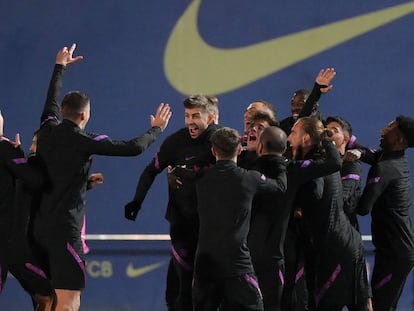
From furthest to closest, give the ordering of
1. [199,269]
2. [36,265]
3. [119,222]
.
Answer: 1. [119,222]
2. [36,265]
3. [199,269]

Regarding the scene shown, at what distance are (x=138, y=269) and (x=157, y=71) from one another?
1550mm

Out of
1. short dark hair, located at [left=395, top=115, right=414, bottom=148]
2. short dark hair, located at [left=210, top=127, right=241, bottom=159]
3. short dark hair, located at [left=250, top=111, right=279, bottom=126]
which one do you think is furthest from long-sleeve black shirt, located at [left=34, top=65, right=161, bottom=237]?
short dark hair, located at [left=395, top=115, right=414, bottom=148]

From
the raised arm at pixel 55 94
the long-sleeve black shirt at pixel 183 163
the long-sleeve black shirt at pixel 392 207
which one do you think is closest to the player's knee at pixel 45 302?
the long-sleeve black shirt at pixel 183 163

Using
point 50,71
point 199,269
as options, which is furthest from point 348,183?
point 50,71

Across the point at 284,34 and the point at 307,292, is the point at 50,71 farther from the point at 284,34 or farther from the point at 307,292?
the point at 307,292

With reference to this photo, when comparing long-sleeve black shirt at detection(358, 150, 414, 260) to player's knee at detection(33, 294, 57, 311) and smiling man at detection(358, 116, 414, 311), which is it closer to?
smiling man at detection(358, 116, 414, 311)

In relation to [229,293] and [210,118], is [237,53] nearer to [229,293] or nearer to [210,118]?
[210,118]

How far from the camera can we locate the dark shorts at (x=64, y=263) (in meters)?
5.30

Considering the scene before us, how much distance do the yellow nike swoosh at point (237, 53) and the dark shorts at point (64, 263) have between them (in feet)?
8.39

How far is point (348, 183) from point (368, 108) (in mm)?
1653

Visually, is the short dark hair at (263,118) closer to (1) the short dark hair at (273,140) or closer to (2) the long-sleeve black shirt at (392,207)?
(1) the short dark hair at (273,140)

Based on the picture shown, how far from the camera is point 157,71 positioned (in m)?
7.62

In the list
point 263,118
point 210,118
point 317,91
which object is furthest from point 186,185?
point 317,91

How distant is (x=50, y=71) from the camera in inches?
299
